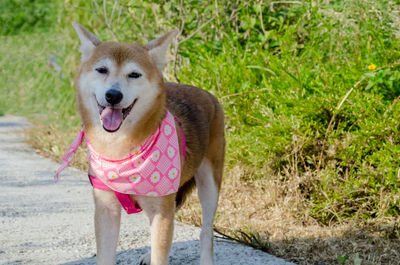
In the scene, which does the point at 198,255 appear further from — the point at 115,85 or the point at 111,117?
the point at 115,85

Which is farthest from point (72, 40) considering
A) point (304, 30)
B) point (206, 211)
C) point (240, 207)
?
point (206, 211)

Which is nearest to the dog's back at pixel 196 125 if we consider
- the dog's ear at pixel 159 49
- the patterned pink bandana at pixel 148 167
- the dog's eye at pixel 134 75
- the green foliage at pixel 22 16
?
the patterned pink bandana at pixel 148 167

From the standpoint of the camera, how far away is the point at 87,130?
319 centimetres

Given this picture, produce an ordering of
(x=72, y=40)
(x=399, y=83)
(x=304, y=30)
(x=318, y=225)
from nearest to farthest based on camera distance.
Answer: (x=318, y=225) → (x=399, y=83) → (x=304, y=30) → (x=72, y=40)

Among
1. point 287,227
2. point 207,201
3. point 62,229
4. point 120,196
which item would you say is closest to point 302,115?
point 287,227

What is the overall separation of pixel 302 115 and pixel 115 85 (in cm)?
233

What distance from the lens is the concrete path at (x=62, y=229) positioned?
401 centimetres

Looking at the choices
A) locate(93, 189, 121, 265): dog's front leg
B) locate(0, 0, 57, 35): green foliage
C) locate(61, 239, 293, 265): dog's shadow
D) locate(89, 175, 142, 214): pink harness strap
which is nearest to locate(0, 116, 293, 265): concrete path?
locate(61, 239, 293, 265): dog's shadow

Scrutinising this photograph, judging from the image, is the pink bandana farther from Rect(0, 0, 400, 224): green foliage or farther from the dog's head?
Rect(0, 0, 400, 224): green foliage

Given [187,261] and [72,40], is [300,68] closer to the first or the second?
[187,261]

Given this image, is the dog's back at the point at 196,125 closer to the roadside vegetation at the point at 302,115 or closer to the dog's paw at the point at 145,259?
the dog's paw at the point at 145,259

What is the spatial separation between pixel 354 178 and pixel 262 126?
0.99 metres

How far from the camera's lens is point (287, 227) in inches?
177

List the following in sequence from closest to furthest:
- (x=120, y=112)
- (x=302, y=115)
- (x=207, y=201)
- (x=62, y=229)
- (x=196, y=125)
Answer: (x=120, y=112)
(x=196, y=125)
(x=207, y=201)
(x=62, y=229)
(x=302, y=115)
